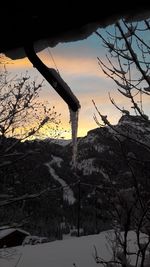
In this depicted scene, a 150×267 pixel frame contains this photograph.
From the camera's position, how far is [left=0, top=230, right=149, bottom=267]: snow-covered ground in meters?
20.1

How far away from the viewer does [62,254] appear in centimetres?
2181

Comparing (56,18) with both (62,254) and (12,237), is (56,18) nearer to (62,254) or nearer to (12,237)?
(62,254)

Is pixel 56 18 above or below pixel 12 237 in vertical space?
below

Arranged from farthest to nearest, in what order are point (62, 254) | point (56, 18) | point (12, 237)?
1. point (12, 237)
2. point (62, 254)
3. point (56, 18)

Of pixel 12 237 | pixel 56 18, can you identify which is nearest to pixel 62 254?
pixel 56 18

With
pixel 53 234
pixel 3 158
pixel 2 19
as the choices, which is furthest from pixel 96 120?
pixel 53 234

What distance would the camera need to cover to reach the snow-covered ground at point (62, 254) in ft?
65.8

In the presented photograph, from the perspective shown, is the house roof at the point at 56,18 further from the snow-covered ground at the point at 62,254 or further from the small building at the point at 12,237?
the small building at the point at 12,237

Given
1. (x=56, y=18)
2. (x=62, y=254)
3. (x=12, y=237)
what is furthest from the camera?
(x=12, y=237)

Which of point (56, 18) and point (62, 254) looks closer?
point (56, 18)

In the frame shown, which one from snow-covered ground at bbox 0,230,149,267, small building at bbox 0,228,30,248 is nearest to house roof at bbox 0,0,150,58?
snow-covered ground at bbox 0,230,149,267

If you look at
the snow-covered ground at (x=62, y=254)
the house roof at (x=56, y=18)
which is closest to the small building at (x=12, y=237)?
the snow-covered ground at (x=62, y=254)

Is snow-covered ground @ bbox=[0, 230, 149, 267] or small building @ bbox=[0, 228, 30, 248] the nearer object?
snow-covered ground @ bbox=[0, 230, 149, 267]

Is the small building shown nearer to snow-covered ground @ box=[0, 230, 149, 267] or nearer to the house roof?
snow-covered ground @ box=[0, 230, 149, 267]
